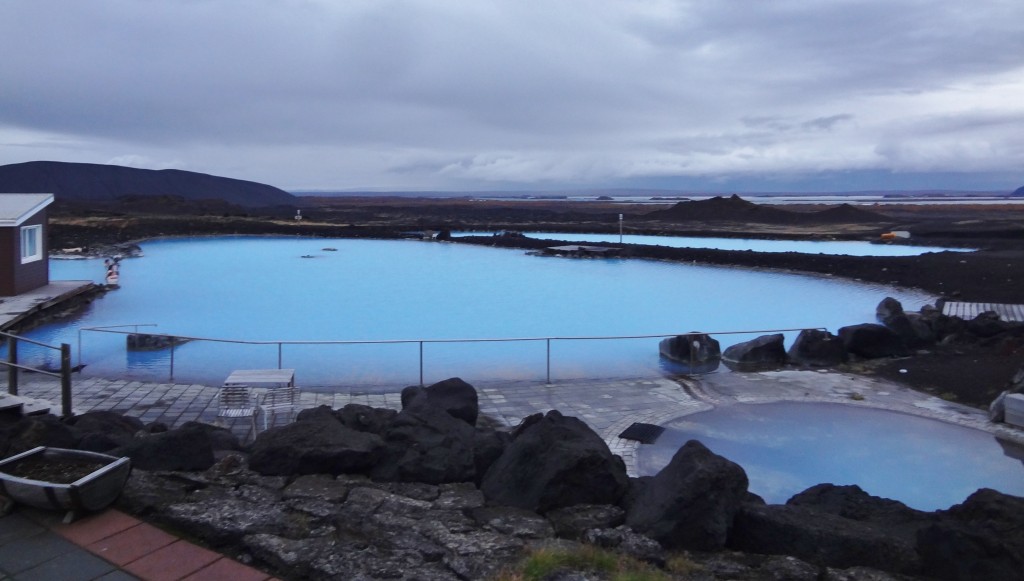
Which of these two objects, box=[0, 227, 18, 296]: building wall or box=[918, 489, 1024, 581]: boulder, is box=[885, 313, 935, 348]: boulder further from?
box=[0, 227, 18, 296]: building wall

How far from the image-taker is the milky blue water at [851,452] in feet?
22.6

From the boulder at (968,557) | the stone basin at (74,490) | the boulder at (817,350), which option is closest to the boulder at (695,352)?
the boulder at (817,350)

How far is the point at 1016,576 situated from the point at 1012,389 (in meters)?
6.11

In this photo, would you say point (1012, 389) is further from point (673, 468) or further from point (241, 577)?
point (241, 577)

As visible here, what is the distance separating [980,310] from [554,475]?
14.3 metres

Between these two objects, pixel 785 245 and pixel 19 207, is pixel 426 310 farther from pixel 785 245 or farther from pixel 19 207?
pixel 785 245

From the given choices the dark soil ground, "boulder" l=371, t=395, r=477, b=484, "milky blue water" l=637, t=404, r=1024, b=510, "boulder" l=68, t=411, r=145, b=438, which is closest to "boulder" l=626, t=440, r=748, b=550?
"boulder" l=371, t=395, r=477, b=484

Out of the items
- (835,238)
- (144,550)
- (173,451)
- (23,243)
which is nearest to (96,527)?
(144,550)

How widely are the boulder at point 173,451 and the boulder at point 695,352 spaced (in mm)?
7173

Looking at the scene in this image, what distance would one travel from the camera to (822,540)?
11.3 feet

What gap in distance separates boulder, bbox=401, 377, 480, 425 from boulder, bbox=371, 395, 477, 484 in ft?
5.25

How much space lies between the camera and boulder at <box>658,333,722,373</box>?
1029 cm

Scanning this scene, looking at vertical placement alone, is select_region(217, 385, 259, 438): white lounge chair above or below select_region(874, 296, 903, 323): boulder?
below

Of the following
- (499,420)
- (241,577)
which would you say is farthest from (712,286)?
(241,577)
